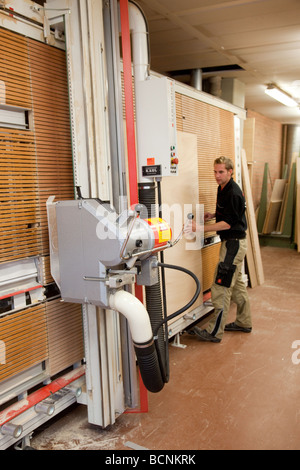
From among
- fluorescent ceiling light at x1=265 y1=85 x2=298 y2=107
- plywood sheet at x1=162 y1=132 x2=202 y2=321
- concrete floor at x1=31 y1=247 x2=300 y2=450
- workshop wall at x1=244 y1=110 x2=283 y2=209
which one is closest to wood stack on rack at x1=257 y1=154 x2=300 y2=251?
workshop wall at x1=244 y1=110 x2=283 y2=209

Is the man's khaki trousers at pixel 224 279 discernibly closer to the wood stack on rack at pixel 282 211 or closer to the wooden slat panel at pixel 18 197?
the wooden slat panel at pixel 18 197

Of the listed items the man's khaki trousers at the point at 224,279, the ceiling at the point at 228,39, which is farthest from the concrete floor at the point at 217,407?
the ceiling at the point at 228,39

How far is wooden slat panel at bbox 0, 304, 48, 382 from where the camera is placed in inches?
78.9

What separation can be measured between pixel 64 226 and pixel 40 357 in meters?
0.78

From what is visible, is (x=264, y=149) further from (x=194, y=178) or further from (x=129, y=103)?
(x=129, y=103)

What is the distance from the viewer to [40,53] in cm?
216

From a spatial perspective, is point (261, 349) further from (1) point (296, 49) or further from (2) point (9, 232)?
(1) point (296, 49)

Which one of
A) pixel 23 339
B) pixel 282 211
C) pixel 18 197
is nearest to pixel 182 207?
pixel 18 197

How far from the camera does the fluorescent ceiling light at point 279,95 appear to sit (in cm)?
640

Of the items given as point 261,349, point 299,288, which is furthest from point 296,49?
point 261,349

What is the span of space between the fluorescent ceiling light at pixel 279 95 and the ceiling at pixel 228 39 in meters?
0.11

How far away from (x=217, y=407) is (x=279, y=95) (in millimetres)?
5707

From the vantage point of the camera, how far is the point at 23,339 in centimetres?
211

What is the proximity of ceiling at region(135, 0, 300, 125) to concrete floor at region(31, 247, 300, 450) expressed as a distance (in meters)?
2.99
